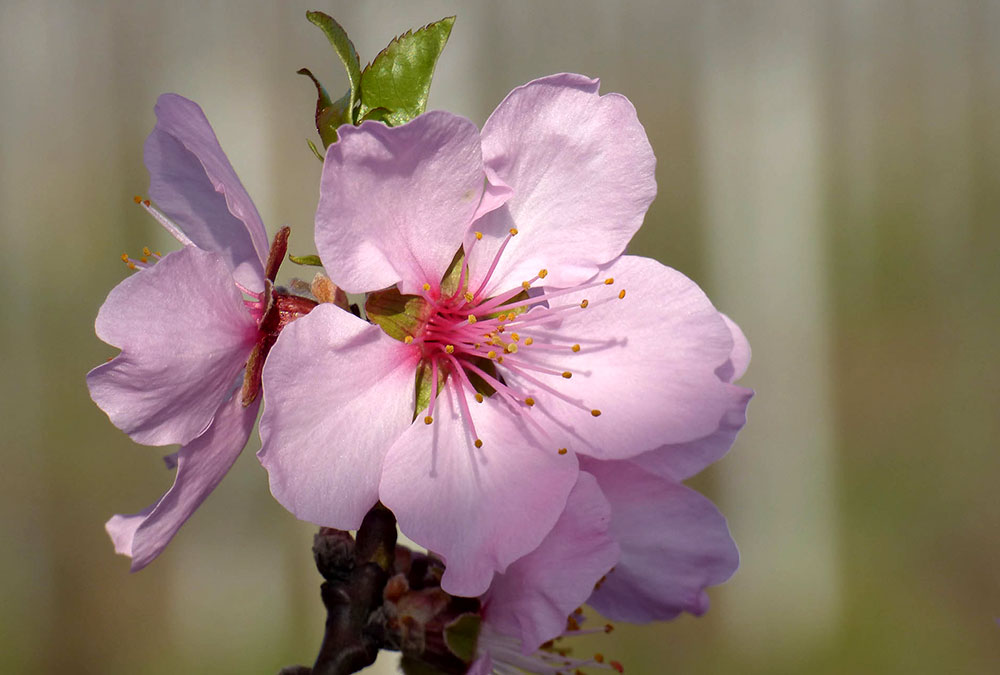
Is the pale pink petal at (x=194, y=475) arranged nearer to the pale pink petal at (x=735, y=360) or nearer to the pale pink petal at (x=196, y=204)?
the pale pink petal at (x=196, y=204)

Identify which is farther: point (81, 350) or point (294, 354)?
point (81, 350)

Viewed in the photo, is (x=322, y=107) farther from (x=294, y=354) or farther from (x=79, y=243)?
(x=79, y=243)

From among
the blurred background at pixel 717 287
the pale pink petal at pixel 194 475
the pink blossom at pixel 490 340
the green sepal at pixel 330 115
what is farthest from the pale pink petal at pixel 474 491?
the blurred background at pixel 717 287

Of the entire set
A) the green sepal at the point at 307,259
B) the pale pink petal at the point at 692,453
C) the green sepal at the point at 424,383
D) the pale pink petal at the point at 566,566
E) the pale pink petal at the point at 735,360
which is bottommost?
the pale pink petal at the point at 566,566

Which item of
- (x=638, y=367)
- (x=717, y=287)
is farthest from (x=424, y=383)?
(x=717, y=287)

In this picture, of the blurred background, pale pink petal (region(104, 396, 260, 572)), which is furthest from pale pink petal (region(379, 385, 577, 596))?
the blurred background

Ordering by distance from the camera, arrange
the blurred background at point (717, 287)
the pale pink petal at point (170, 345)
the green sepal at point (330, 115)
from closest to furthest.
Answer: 1. the pale pink petal at point (170, 345)
2. the green sepal at point (330, 115)
3. the blurred background at point (717, 287)

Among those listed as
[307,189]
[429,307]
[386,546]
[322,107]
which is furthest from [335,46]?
[307,189]
